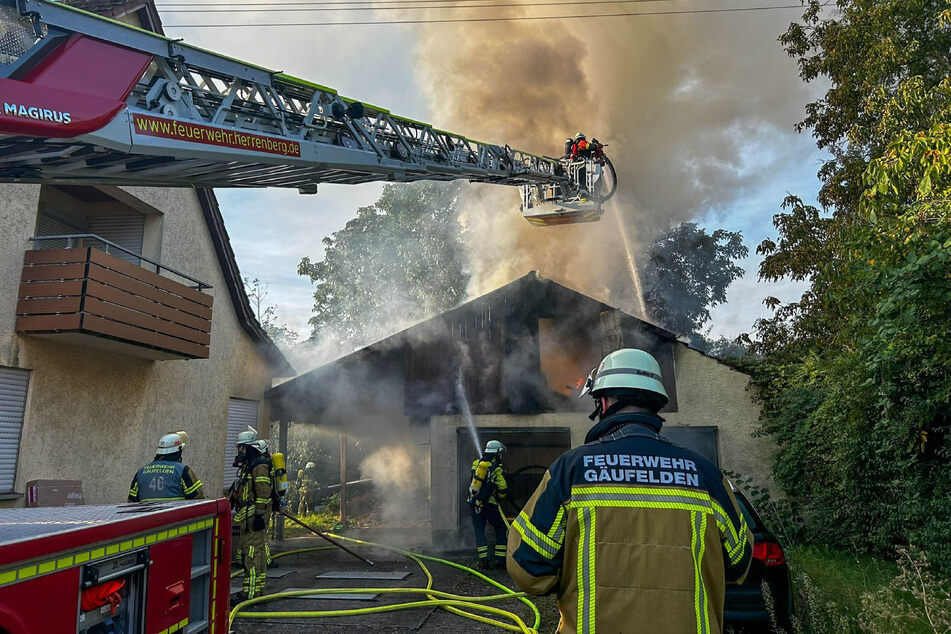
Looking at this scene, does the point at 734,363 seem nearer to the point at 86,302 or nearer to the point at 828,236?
the point at 828,236

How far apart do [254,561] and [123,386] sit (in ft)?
11.8

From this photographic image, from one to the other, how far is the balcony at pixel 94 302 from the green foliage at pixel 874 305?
8.12 m

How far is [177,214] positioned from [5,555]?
9.41m

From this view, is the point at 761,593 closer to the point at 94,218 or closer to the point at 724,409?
the point at 724,409

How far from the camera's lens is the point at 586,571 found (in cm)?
204

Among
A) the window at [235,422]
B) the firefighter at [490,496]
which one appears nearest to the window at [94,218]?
the window at [235,422]

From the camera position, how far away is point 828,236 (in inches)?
509

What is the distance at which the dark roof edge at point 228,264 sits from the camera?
11273mm

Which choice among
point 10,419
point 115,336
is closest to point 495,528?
point 115,336

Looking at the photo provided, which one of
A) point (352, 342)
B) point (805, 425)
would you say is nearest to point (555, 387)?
point (805, 425)

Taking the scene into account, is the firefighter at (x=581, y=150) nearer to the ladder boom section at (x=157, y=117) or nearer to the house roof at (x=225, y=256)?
the ladder boom section at (x=157, y=117)

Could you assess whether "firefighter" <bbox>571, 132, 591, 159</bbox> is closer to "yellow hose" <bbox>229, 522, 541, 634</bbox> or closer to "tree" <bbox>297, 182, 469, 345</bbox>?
"yellow hose" <bbox>229, 522, 541, 634</bbox>

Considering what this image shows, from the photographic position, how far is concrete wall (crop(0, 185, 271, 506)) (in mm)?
7434

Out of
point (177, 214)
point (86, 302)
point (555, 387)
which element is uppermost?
point (177, 214)
